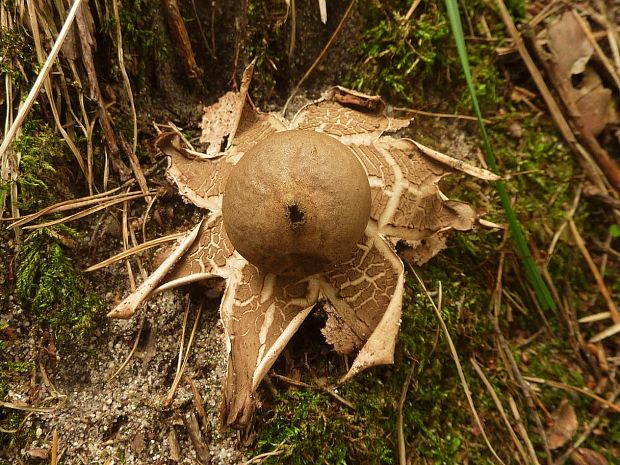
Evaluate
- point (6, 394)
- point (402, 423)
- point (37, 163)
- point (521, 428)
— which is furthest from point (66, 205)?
point (521, 428)

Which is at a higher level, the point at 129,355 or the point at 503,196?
A: the point at 503,196

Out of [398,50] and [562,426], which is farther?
[398,50]

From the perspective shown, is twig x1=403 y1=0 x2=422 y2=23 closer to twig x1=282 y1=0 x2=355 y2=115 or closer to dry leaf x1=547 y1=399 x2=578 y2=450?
twig x1=282 y1=0 x2=355 y2=115

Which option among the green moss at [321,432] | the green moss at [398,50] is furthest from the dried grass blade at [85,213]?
the green moss at [398,50]

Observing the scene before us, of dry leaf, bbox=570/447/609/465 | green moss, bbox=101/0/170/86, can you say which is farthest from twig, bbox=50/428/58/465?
dry leaf, bbox=570/447/609/465

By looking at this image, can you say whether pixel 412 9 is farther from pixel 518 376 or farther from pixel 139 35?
pixel 518 376

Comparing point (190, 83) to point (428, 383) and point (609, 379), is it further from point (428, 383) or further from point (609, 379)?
point (609, 379)
